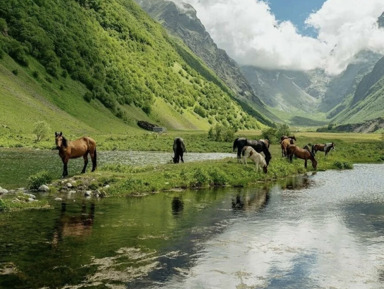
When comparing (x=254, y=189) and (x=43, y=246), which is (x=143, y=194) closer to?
(x=254, y=189)

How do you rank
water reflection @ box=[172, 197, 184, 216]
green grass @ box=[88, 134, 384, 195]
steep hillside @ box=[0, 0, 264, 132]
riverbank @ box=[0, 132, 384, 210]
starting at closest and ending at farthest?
water reflection @ box=[172, 197, 184, 216] → riverbank @ box=[0, 132, 384, 210] → green grass @ box=[88, 134, 384, 195] → steep hillside @ box=[0, 0, 264, 132]

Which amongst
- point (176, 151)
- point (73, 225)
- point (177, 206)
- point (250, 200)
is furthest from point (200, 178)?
point (73, 225)

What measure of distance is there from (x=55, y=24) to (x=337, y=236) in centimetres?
16899

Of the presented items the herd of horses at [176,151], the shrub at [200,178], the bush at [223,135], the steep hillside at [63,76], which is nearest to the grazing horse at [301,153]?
the herd of horses at [176,151]

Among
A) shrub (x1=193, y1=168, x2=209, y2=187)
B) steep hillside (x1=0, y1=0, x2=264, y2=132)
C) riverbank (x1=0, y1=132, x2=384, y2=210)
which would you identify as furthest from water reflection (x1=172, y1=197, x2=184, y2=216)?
steep hillside (x1=0, y1=0, x2=264, y2=132)

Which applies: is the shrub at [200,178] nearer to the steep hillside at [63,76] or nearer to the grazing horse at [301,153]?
the grazing horse at [301,153]

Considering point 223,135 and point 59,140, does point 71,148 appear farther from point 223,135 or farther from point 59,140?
point 223,135

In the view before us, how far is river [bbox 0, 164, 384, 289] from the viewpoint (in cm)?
1465

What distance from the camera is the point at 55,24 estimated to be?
16900 cm

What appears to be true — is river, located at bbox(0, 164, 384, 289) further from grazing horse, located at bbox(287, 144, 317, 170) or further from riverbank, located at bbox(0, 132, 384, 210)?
grazing horse, located at bbox(287, 144, 317, 170)

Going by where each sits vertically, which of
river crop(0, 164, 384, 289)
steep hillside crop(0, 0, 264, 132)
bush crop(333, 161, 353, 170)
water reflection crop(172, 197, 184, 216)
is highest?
steep hillside crop(0, 0, 264, 132)

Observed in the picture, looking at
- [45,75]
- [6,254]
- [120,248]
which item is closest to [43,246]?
[6,254]

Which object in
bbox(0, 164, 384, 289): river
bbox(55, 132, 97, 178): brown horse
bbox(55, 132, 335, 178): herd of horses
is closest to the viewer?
bbox(0, 164, 384, 289): river

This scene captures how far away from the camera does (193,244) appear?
62.4 ft
